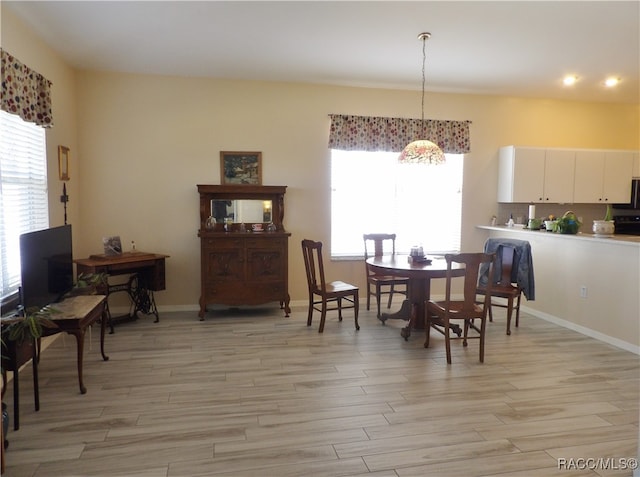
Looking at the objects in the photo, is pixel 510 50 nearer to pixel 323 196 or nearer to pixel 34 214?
pixel 323 196

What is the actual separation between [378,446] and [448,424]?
1.66 feet

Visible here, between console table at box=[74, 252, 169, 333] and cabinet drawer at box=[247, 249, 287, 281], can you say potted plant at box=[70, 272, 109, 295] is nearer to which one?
console table at box=[74, 252, 169, 333]

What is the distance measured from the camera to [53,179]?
4.05 meters

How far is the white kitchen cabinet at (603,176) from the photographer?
18.6 ft

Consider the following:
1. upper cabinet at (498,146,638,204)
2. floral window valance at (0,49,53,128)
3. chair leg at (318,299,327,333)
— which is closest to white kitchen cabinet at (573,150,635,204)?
upper cabinet at (498,146,638,204)

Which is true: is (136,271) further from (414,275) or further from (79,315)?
(414,275)

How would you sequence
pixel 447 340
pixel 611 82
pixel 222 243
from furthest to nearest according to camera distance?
pixel 611 82 → pixel 222 243 → pixel 447 340

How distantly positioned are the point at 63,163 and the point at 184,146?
1268 millimetres

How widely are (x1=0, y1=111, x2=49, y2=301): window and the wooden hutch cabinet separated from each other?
5.01 feet

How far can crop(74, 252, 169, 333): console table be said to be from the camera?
425 centimetres

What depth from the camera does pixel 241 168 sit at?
512 centimetres

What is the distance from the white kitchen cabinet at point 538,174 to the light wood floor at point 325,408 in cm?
214

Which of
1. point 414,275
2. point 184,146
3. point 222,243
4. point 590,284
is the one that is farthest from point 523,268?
point 184,146

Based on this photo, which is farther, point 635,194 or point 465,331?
point 635,194
